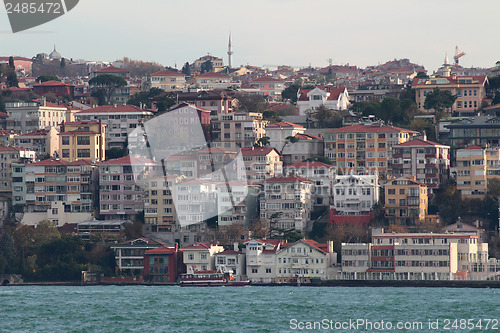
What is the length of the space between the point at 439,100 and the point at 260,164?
1487 centimetres

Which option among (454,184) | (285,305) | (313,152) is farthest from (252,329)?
(313,152)

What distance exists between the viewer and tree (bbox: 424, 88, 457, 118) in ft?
283

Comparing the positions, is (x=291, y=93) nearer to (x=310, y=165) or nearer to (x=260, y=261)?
(x=310, y=165)

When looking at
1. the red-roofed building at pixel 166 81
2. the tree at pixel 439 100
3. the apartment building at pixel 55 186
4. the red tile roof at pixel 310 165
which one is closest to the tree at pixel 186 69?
the red-roofed building at pixel 166 81

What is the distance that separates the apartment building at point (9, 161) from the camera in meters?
82.4

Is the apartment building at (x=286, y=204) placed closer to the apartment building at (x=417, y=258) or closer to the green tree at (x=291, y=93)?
the apartment building at (x=417, y=258)

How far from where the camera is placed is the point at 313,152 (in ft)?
274

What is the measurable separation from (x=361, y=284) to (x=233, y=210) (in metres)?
11.5

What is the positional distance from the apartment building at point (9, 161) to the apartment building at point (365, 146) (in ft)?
67.0

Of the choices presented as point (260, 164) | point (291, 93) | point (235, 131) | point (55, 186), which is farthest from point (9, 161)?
point (291, 93)

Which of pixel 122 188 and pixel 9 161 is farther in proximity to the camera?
pixel 9 161

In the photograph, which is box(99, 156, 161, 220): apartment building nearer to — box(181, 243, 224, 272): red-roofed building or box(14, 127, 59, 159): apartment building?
box(181, 243, 224, 272): red-roofed building

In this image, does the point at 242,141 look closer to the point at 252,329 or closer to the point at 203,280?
the point at 203,280

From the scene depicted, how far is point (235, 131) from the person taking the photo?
8519 cm
